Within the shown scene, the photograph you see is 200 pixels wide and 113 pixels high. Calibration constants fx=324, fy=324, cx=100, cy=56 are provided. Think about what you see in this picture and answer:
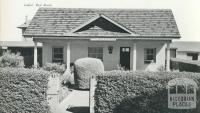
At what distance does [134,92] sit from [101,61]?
374 inches

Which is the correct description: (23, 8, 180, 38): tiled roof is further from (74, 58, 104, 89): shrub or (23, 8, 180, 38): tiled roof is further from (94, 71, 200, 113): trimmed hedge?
(94, 71, 200, 113): trimmed hedge

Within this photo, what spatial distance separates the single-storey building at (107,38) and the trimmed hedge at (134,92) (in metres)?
11.2

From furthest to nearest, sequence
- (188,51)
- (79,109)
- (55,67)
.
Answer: (188,51), (55,67), (79,109)

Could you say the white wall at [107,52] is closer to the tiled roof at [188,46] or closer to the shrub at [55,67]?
the shrub at [55,67]

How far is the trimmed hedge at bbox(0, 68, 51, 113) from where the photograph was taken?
9297mm

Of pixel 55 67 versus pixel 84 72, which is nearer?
pixel 84 72

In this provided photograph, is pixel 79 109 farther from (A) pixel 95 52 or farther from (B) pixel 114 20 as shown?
(B) pixel 114 20

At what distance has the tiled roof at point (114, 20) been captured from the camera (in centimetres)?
2145

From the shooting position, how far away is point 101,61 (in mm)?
18906

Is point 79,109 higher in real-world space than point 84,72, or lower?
lower

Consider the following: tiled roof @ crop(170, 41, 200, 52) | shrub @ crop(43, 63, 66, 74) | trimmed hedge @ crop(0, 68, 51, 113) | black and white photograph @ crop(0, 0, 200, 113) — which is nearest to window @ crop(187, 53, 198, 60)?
tiled roof @ crop(170, 41, 200, 52)

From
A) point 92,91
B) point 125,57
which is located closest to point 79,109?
point 92,91

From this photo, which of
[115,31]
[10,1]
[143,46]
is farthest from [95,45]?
[10,1]

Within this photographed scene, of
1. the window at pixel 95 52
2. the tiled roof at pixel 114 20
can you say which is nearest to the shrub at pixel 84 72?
the tiled roof at pixel 114 20
